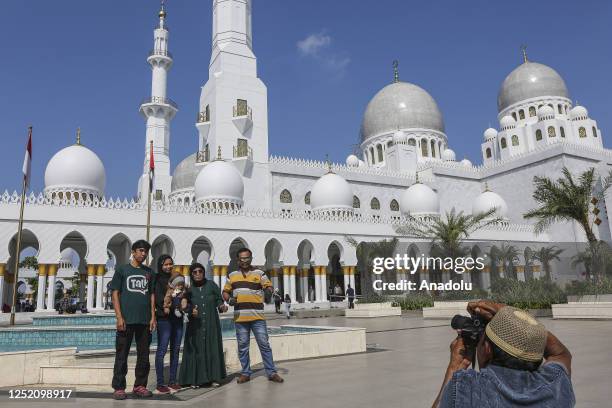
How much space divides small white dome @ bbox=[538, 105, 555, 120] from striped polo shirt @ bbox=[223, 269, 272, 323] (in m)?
38.7

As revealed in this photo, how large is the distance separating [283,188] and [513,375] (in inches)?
1135

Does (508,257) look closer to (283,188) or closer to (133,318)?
(283,188)

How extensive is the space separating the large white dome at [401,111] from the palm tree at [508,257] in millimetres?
14216

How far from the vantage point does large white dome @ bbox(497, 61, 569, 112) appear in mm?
40469

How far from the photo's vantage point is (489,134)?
4347 centimetres

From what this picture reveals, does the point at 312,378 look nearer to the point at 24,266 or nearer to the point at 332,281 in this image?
the point at 332,281

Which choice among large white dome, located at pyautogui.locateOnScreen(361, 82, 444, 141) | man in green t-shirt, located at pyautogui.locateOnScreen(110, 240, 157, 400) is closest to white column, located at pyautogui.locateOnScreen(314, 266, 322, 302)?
large white dome, located at pyautogui.locateOnScreen(361, 82, 444, 141)

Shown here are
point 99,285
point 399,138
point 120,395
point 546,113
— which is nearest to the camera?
point 120,395

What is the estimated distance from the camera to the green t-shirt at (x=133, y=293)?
441 centimetres

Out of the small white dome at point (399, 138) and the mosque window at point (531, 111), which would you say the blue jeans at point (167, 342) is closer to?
the small white dome at point (399, 138)

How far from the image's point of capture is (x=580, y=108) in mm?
39031

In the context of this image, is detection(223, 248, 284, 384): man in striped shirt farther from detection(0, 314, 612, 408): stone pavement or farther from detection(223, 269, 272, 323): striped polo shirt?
detection(0, 314, 612, 408): stone pavement

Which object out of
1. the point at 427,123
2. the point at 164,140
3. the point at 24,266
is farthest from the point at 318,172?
the point at 24,266

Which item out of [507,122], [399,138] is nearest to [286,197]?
[399,138]
